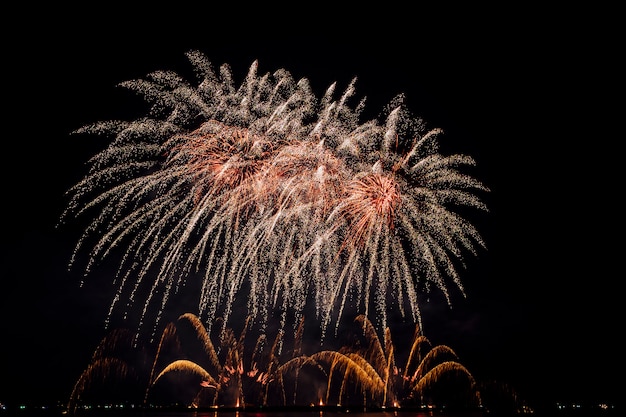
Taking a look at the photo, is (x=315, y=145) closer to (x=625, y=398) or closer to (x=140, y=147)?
(x=140, y=147)

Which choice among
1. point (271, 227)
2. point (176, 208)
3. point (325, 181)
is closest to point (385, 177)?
point (325, 181)

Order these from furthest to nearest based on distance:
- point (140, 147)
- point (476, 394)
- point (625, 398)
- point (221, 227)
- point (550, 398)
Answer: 1. point (476, 394)
2. point (550, 398)
3. point (625, 398)
4. point (221, 227)
5. point (140, 147)

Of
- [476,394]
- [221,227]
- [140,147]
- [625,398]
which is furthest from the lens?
[476,394]

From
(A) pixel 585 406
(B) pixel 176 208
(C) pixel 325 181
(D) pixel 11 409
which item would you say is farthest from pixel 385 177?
(D) pixel 11 409

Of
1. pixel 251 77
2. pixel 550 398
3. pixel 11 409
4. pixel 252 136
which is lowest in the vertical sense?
pixel 11 409

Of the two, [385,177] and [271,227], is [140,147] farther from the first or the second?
[385,177]

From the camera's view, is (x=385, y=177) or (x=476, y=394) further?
(x=476, y=394)

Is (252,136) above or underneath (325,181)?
above

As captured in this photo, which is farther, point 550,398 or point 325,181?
point 550,398

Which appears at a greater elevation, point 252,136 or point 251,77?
point 251,77
